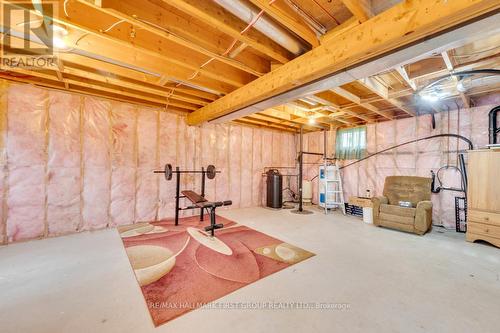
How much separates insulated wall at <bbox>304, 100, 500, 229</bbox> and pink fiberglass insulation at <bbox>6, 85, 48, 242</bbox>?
7.29m

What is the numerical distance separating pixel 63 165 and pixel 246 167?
4250mm

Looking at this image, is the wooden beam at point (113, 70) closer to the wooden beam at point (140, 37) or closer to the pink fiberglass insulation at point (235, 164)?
the wooden beam at point (140, 37)

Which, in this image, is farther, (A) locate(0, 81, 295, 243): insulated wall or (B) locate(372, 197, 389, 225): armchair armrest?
(B) locate(372, 197, 389, 225): armchair armrest

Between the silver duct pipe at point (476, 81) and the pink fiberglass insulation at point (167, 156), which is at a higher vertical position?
the silver duct pipe at point (476, 81)

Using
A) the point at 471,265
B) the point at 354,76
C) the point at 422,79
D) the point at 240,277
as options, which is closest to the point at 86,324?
the point at 240,277

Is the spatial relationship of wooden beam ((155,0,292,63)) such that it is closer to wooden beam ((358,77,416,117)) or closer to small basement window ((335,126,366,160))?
wooden beam ((358,77,416,117))

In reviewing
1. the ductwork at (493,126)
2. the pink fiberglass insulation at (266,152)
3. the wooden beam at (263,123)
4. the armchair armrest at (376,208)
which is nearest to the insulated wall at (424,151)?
the ductwork at (493,126)

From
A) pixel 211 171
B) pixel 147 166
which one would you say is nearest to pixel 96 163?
pixel 147 166

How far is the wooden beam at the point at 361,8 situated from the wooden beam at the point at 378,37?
6cm

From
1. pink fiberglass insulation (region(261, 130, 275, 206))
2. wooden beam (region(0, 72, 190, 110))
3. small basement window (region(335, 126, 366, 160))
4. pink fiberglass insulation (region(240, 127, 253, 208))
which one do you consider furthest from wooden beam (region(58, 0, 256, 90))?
small basement window (region(335, 126, 366, 160))

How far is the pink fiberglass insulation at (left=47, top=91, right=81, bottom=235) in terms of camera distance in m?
3.53

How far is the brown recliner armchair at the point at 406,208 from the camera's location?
3734 millimetres

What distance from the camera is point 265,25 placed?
183 cm

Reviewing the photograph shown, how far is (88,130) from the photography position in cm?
386
